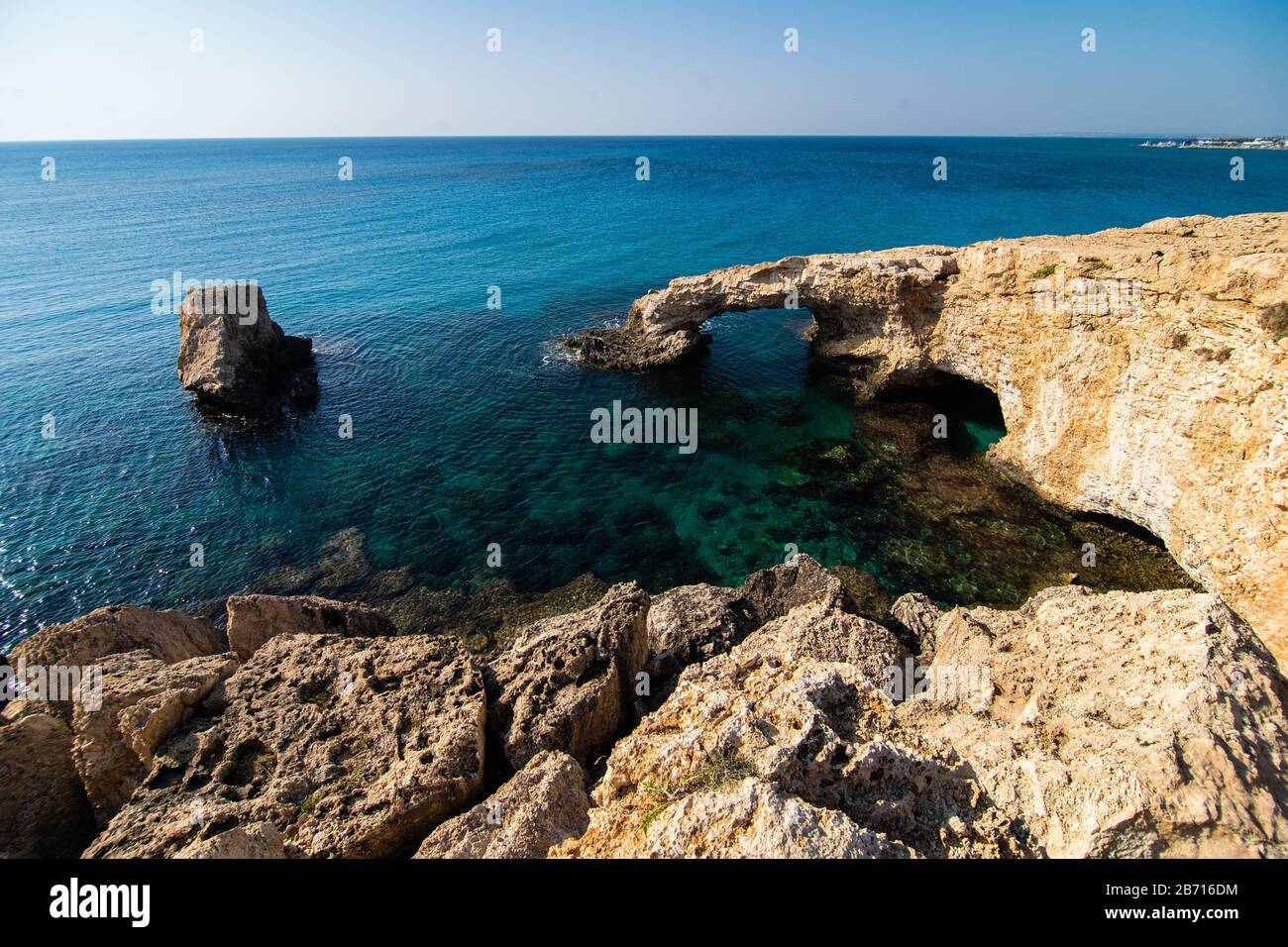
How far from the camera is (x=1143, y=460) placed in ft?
60.1

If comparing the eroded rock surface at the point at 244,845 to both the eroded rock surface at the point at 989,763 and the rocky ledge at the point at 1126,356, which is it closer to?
the eroded rock surface at the point at 989,763

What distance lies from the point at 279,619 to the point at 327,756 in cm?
551

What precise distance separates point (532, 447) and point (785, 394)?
47.1 ft

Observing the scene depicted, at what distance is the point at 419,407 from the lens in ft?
97.9

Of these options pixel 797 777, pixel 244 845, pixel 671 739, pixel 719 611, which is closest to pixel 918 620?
pixel 719 611

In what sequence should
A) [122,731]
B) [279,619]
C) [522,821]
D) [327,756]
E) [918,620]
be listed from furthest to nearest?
[918,620]
[279,619]
[122,731]
[327,756]
[522,821]

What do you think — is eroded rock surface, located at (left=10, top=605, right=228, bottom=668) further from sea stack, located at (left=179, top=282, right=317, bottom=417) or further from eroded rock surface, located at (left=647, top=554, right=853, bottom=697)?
→ sea stack, located at (left=179, top=282, right=317, bottom=417)

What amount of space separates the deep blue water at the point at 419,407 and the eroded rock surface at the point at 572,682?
777 cm

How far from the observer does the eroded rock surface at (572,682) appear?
960 cm

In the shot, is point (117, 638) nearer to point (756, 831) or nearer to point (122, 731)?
point (122, 731)

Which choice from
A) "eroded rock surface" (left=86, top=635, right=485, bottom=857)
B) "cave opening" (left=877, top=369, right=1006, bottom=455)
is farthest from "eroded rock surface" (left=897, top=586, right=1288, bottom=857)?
"cave opening" (left=877, top=369, right=1006, bottom=455)

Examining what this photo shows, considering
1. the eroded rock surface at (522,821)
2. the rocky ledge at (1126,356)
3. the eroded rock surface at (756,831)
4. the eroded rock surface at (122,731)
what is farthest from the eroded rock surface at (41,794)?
the rocky ledge at (1126,356)
